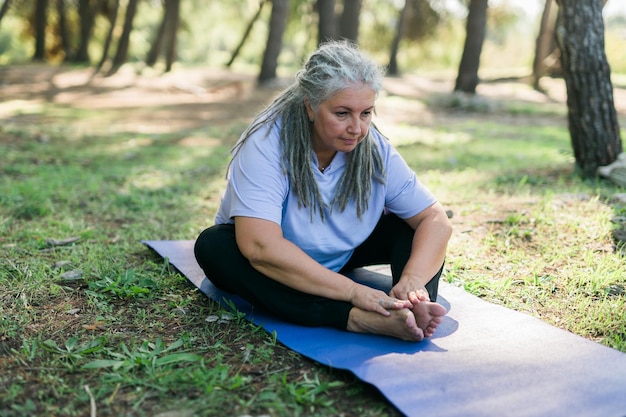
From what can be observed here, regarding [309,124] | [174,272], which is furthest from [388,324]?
[174,272]

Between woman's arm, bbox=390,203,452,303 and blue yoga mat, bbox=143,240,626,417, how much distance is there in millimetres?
190

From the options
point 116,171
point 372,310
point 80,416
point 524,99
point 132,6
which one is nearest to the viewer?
point 80,416

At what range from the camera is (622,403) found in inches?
77.5

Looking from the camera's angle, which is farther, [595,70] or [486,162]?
[486,162]

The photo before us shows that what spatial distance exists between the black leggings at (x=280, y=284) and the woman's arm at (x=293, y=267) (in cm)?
5

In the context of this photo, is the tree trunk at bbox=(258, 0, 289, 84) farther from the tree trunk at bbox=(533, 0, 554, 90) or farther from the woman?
the woman

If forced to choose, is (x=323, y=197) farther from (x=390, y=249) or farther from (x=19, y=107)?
(x=19, y=107)

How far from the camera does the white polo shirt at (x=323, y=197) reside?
2459 mm

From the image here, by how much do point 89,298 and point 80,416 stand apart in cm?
100

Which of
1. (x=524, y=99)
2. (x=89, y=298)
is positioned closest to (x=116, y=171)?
(x=89, y=298)

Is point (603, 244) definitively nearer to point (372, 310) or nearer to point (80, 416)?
point (372, 310)

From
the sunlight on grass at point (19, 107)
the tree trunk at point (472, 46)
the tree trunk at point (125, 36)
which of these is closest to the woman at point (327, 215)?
the sunlight on grass at point (19, 107)

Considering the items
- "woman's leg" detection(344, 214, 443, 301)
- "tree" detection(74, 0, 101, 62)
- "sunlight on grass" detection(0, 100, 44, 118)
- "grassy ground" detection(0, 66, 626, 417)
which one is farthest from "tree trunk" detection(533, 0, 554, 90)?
"tree" detection(74, 0, 101, 62)

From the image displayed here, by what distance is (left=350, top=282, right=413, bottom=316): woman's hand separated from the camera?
2.32 meters
